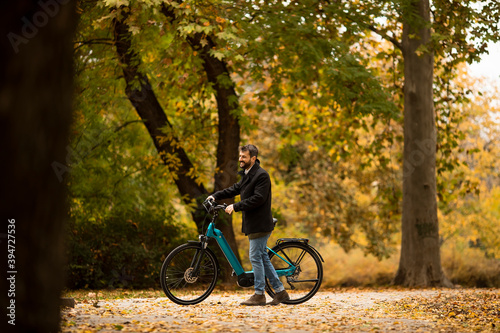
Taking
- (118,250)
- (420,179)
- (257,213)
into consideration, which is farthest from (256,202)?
(420,179)

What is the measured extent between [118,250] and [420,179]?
7.03 m

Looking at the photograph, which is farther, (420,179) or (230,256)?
(420,179)

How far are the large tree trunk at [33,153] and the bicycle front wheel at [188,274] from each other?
4315 millimetres

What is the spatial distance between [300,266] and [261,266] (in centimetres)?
86

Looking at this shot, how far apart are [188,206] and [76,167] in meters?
2.68

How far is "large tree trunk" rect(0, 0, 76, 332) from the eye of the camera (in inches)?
153

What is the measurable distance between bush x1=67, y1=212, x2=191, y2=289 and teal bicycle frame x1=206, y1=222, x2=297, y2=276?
5.54 meters

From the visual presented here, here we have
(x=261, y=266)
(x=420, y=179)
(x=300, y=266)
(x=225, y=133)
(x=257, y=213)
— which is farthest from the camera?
(x=420, y=179)

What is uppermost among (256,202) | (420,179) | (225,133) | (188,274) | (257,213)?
(225,133)

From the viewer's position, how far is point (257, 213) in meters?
8.23

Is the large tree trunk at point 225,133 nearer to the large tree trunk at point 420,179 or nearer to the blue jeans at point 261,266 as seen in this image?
the large tree trunk at point 420,179

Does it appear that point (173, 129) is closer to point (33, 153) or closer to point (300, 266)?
point (300, 266)

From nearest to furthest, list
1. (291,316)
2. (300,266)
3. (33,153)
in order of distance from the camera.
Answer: (33,153) < (291,316) < (300,266)

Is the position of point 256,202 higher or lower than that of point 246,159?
lower
